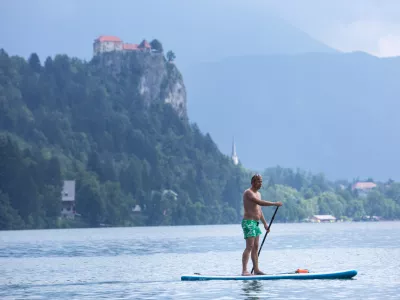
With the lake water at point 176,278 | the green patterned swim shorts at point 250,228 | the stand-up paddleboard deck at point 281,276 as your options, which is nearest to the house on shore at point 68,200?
the lake water at point 176,278

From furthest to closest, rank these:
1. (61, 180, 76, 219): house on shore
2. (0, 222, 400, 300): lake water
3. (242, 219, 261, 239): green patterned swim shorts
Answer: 1. (61, 180, 76, 219): house on shore
2. (242, 219, 261, 239): green patterned swim shorts
3. (0, 222, 400, 300): lake water

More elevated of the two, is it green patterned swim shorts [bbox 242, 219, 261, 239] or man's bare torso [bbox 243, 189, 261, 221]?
man's bare torso [bbox 243, 189, 261, 221]

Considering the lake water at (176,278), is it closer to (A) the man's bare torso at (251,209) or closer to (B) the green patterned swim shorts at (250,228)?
(B) the green patterned swim shorts at (250,228)

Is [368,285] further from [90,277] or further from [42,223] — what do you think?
[42,223]

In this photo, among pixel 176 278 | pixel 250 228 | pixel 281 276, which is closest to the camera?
pixel 250 228

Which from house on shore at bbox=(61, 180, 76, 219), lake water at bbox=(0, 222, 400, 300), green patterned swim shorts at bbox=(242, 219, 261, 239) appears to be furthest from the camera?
house on shore at bbox=(61, 180, 76, 219)

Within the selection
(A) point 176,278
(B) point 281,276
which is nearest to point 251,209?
(B) point 281,276

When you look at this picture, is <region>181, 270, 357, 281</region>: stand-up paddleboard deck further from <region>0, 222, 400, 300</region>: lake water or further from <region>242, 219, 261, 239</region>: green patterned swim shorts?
<region>242, 219, 261, 239</region>: green patterned swim shorts

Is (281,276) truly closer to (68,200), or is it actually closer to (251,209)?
(251,209)

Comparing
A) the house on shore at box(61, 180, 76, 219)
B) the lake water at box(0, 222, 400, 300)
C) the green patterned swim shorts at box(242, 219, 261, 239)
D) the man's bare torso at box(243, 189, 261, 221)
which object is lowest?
the lake water at box(0, 222, 400, 300)

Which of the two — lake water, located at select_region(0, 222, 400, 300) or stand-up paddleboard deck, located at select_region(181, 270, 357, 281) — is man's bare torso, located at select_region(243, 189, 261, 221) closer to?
stand-up paddleboard deck, located at select_region(181, 270, 357, 281)

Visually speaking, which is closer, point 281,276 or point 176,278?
point 281,276

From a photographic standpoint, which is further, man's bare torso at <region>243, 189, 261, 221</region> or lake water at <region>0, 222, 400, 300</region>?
man's bare torso at <region>243, 189, 261, 221</region>

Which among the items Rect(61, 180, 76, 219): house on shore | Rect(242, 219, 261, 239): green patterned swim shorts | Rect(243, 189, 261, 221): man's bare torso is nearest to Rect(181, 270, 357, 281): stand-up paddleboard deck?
Rect(242, 219, 261, 239): green patterned swim shorts
